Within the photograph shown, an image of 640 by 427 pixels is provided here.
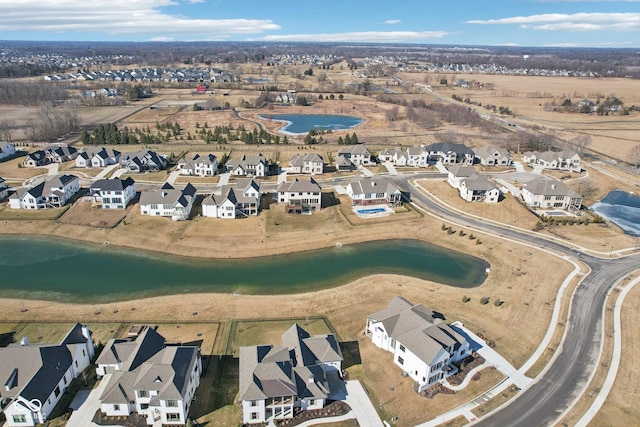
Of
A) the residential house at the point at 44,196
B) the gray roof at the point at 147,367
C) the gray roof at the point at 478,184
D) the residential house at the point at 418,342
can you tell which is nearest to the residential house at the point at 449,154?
the gray roof at the point at 478,184

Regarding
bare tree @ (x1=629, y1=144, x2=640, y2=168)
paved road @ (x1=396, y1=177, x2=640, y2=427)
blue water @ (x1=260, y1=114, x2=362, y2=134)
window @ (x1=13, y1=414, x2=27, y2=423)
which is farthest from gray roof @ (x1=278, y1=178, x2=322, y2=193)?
bare tree @ (x1=629, y1=144, x2=640, y2=168)

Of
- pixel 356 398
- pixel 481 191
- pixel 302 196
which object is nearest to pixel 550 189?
pixel 481 191

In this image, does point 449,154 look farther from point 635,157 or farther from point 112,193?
point 112,193

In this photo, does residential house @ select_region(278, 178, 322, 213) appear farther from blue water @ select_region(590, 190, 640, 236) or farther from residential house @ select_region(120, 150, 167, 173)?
blue water @ select_region(590, 190, 640, 236)

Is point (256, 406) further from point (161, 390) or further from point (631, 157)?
point (631, 157)

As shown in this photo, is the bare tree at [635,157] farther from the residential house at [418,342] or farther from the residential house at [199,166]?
the residential house at [199,166]
